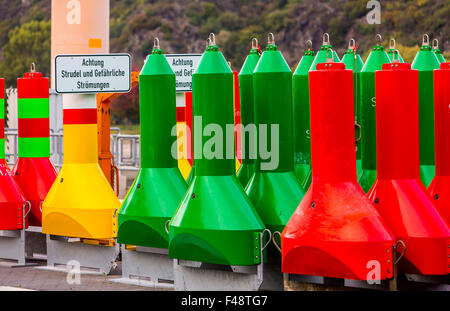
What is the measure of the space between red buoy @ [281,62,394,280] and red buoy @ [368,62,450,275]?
0.91 feet

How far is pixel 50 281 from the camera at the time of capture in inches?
346

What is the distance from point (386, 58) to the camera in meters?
8.07

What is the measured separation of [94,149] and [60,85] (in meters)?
0.74

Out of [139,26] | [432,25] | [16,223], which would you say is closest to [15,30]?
[139,26]

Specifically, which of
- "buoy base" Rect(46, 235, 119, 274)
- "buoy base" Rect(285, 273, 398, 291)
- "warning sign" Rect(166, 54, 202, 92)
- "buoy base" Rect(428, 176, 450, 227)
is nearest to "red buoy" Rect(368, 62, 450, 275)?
"buoy base" Rect(285, 273, 398, 291)

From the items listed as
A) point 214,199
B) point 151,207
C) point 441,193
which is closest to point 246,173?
point 151,207

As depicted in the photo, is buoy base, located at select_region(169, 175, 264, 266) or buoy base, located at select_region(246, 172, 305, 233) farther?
buoy base, located at select_region(246, 172, 305, 233)

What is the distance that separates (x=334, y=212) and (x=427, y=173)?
162 cm

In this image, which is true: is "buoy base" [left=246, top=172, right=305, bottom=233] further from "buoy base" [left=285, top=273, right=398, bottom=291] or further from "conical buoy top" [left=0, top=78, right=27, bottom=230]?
"conical buoy top" [left=0, top=78, right=27, bottom=230]

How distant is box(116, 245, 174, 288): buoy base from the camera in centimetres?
841

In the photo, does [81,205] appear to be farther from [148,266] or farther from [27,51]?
[27,51]

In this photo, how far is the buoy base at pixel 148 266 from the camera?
8.41m

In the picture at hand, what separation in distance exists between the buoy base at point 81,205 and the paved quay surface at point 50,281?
0.39 metres

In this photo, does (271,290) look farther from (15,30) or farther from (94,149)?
(15,30)
